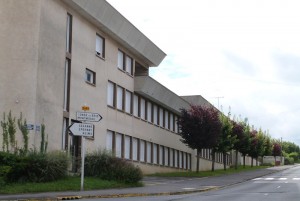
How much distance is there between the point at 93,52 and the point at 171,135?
820 inches

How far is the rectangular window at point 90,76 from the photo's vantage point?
34859 mm

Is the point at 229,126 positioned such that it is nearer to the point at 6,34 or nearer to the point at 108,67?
the point at 108,67

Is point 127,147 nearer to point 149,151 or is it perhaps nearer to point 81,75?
point 149,151

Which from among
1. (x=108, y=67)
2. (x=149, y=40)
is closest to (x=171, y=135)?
(x=149, y=40)

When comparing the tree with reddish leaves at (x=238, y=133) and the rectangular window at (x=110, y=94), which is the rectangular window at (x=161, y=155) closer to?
the rectangular window at (x=110, y=94)

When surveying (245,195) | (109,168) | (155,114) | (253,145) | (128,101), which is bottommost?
(245,195)

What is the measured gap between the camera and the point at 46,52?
96.8 ft

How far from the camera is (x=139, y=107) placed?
1772 inches

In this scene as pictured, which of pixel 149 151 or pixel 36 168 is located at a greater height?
pixel 149 151

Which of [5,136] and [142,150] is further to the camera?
[142,150]

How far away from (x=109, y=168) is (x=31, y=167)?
5032 millimetres

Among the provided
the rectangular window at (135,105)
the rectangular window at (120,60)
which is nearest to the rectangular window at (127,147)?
the rectangular window at (135,105)

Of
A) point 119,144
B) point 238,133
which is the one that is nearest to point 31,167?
point 119,144

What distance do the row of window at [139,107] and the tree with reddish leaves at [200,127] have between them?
9.99 ft
